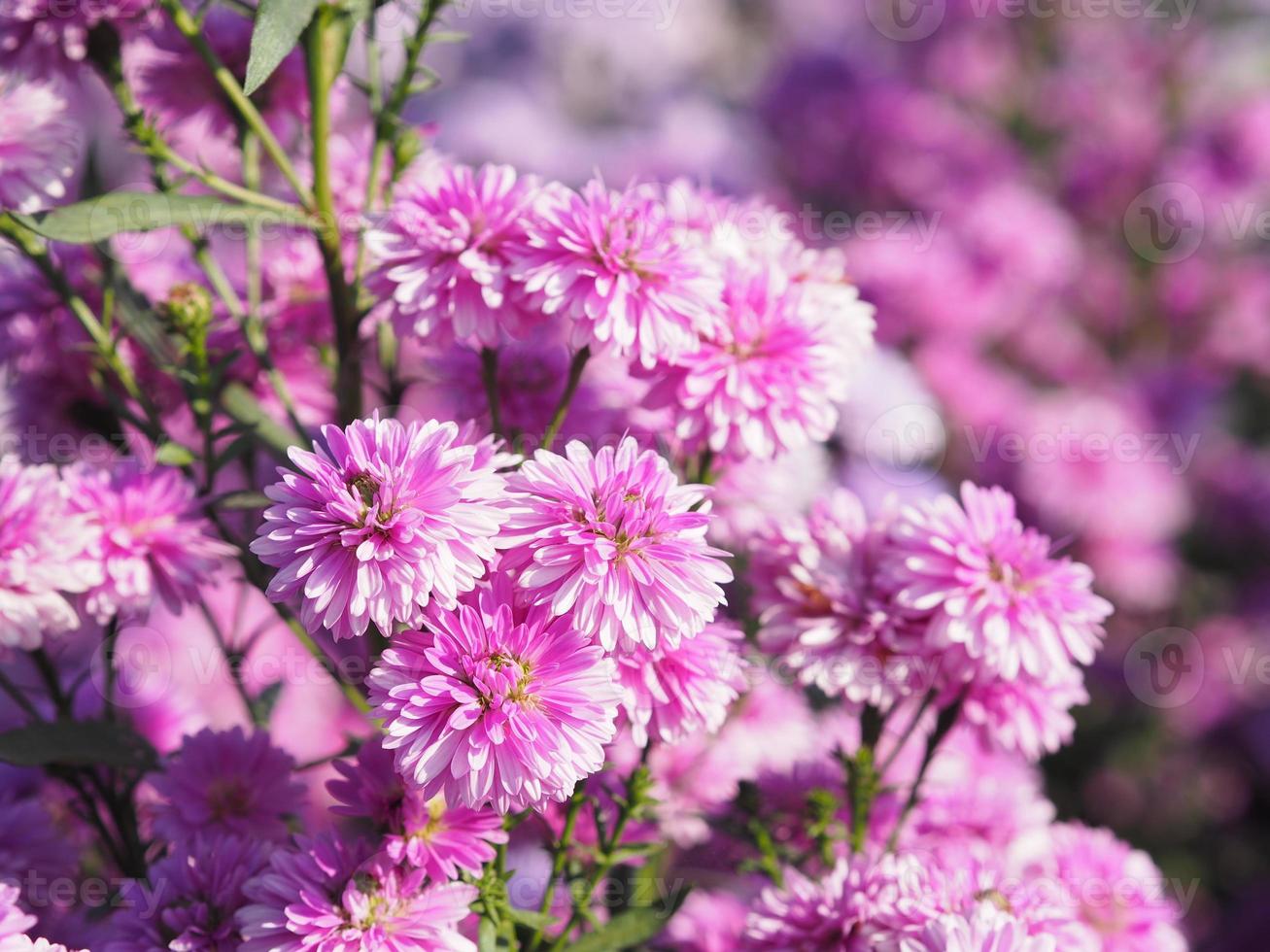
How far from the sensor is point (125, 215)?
690 mm

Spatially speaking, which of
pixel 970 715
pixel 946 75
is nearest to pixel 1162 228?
pixel 946 75

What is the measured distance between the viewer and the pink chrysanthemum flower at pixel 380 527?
53 cm

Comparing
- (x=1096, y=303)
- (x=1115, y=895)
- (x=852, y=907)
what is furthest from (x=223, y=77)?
(x=1096, y=303)

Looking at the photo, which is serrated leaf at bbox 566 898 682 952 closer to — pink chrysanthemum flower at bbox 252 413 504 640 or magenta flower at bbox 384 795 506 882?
magenta flower at bbox 384 795 506 882

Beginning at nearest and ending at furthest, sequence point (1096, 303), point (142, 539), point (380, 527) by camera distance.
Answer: point (380, 527)
point (142, 539)
point (1096, 303)

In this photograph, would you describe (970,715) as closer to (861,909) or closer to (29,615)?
(861,909)

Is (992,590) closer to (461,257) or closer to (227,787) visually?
(461,257)

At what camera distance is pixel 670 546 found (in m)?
0.56

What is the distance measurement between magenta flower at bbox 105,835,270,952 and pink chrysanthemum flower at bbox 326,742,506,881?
0.08 meters

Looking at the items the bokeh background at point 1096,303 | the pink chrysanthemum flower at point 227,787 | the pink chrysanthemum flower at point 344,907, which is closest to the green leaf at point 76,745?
the pink chrysanthemum flower at point 227,787

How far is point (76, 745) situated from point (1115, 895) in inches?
26.7

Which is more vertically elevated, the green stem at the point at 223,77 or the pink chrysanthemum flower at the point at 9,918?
the green stem at the point at 223,77

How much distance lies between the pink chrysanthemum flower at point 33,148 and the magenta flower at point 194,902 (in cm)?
41

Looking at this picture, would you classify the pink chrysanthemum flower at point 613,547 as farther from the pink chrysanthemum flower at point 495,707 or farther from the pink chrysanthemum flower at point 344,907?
the pink chrysanthemum flower at point 344,907
